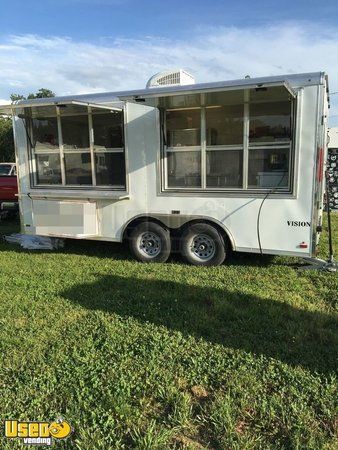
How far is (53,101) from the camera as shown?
614cm

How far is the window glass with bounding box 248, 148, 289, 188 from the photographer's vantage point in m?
5.62

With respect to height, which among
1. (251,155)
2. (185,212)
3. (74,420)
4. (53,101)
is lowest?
(74,420)

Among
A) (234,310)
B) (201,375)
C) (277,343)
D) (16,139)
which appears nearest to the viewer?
(201,375)

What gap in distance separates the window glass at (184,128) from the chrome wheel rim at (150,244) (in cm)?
147

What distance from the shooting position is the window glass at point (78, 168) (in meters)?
6.84

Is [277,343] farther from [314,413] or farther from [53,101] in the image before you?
[53,101]

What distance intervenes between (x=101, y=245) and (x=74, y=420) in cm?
516

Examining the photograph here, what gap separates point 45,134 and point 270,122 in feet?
12.6

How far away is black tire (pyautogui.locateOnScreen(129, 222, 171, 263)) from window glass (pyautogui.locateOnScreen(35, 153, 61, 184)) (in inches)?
69.4

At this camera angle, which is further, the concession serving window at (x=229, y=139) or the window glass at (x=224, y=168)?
the window glass at (x=224, y=168)

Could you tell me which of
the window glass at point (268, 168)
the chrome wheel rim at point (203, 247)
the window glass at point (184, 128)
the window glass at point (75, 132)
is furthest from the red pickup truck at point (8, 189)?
the window glass at point (268, 168)

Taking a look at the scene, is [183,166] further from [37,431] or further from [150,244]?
[37,431]

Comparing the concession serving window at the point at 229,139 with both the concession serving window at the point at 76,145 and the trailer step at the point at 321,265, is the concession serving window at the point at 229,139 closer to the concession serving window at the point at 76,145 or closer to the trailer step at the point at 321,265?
the concession serving window at the point at 76,145

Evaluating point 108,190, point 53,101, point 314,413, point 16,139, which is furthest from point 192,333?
point 16,139
